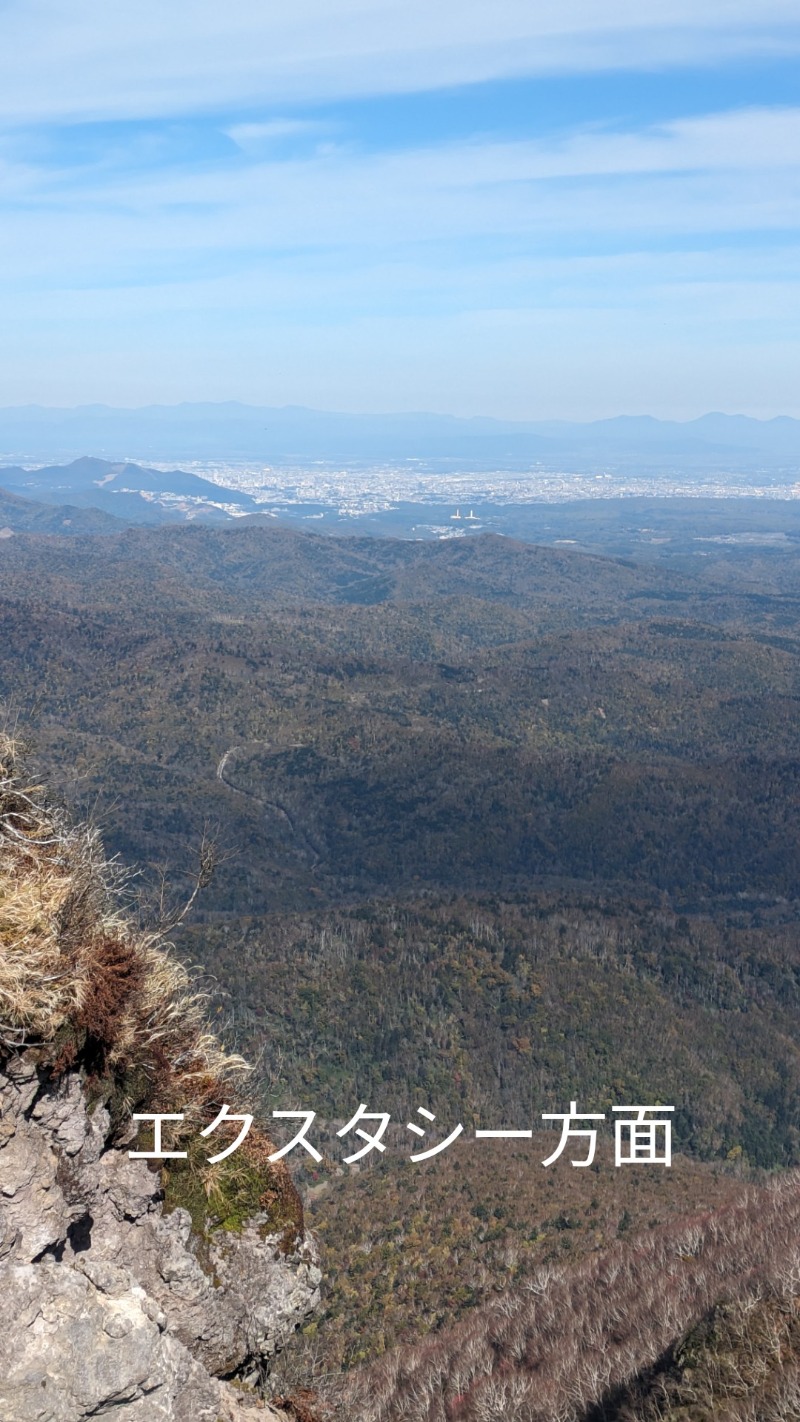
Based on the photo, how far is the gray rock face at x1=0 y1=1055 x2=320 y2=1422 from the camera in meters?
7.38

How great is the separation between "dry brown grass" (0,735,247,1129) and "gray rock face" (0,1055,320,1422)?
0.35 metres

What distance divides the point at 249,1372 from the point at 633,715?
493ft

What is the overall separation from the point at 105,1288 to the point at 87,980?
2352mm

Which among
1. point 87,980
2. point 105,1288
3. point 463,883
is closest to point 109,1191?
point 105,1288

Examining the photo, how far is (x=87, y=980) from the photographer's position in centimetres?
865

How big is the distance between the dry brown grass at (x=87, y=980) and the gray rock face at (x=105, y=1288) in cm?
35

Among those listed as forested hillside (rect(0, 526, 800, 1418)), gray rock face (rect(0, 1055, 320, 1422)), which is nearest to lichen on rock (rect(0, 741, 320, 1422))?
gray rock face (rect(0, 1055, 320, 1422))

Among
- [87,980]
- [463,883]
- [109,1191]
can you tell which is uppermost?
[87,980]

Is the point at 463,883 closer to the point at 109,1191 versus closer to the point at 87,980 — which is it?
the point at 109,1191

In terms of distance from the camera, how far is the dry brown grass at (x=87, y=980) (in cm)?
811

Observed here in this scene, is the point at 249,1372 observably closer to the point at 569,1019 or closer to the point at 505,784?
the point at 569,1019

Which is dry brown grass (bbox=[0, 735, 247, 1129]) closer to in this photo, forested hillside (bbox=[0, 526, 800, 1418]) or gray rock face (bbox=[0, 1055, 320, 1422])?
gray rock face (bbox=[0, 1055, 320, 1422])

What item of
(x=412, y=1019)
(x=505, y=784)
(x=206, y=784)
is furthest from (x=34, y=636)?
(x=412, y=1019)

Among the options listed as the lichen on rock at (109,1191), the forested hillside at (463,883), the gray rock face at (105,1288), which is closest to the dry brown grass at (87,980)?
the lichen on rock at (109,1191)
